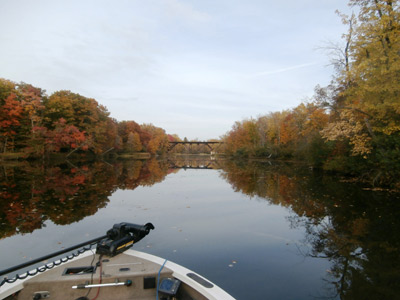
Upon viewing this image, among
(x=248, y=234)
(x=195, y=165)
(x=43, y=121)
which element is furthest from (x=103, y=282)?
(x=43, y=121)

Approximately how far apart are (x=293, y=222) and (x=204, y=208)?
3.58 metres

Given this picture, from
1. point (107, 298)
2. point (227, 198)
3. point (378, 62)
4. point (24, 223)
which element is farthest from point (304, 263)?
point (378, 62)

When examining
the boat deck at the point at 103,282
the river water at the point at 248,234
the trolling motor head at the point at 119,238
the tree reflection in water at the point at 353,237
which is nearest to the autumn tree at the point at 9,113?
the river water at the point at 248,234

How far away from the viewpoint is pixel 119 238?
483cm

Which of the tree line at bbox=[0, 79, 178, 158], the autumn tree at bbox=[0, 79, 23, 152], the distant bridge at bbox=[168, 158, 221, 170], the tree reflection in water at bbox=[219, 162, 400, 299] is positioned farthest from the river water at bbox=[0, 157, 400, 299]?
the autumn tree at bbox=[0, 79, 23, 152]

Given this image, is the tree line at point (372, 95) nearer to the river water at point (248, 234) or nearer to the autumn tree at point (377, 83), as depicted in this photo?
the autumn tree at point (377, 83)

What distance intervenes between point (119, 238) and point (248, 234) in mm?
4003

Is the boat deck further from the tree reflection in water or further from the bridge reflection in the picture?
the bridge reflection

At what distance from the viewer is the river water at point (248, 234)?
484cm

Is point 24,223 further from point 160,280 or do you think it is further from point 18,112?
point 18,112

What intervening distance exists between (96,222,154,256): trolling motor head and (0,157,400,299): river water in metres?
1.10

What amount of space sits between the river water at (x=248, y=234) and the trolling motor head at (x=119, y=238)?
1.10 metres

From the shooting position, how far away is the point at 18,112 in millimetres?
35562

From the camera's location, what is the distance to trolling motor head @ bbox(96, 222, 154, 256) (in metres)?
4.54
